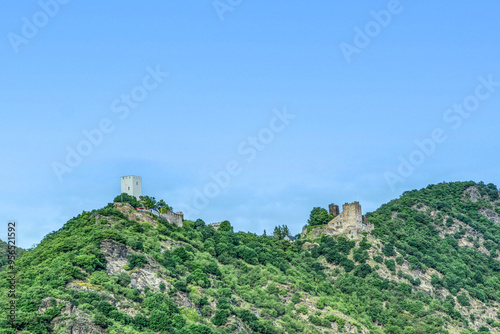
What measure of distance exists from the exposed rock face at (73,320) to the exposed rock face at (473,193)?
390 ft

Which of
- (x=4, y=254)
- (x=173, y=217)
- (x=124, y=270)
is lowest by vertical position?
(x=124, y=270)

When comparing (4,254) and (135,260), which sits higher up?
(4,254)

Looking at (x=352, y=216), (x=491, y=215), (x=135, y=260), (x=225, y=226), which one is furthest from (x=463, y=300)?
(x=135, y=260)

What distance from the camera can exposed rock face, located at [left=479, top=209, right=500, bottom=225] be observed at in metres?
180

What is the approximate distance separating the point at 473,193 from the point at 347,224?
2074 inches

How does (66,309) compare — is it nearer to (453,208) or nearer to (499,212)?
(453,208)

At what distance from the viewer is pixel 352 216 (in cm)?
14688

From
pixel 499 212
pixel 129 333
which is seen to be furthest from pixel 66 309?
pixel 499 212

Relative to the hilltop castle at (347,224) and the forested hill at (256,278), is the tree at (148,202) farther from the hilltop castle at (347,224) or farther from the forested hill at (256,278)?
the hilltop castle at (347,224)

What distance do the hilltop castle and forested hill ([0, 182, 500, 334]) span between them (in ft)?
8.23

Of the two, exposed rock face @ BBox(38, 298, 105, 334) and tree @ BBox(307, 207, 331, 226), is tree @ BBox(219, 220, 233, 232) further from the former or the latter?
exposed rock face @ BBox(38, 298, 105, 334)

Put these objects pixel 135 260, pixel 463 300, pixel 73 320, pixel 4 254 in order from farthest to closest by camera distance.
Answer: pixel 4 254 → pixel 463 300 → pixel 135 260 → pixel 73 320

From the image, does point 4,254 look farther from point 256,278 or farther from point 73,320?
point 73,320

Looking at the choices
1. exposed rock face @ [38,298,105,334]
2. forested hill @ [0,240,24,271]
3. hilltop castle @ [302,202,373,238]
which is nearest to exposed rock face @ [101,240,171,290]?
exposed rock face @ [38,298,105,334]
